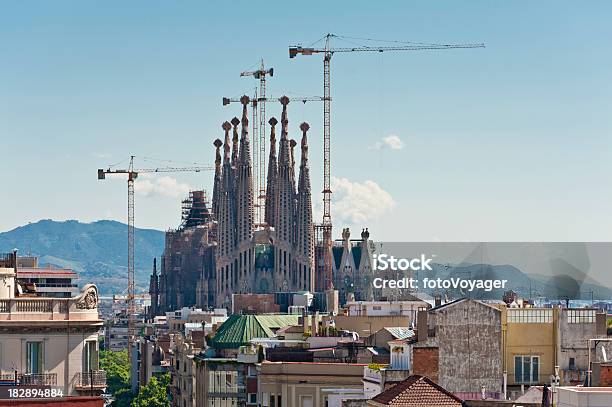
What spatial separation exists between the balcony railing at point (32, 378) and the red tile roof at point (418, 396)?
52.7 feet

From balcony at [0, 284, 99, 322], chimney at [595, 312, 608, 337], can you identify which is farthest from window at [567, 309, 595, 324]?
balcony at [0, 284, 99, 322]

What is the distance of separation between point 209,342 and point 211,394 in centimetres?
1699

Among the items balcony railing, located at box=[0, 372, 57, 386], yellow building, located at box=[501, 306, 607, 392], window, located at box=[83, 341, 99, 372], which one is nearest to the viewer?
balcony railing, located at box=[0, 372, 57, 386]

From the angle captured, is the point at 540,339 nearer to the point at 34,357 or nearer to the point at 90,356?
the point at 90,356

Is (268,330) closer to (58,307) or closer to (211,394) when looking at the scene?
(211,394)

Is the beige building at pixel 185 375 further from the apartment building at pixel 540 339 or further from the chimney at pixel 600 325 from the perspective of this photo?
the apartment building at pixel 540 339

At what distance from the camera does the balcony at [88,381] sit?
234 feet

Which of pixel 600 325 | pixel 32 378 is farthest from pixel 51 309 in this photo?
pixel 600 325

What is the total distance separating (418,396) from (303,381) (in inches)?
1202

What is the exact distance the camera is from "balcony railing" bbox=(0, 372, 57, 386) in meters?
68.6

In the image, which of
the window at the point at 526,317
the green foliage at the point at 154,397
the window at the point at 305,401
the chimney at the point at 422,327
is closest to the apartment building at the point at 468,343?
the chimney at the point at 422,327

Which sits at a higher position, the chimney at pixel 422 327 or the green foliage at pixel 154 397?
the chimney at pixel 422 327

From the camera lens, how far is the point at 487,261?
427ft

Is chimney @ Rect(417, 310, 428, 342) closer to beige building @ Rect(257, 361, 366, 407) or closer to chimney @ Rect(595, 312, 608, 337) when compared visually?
chimney @ Rect(595, 312, 608, 337)
